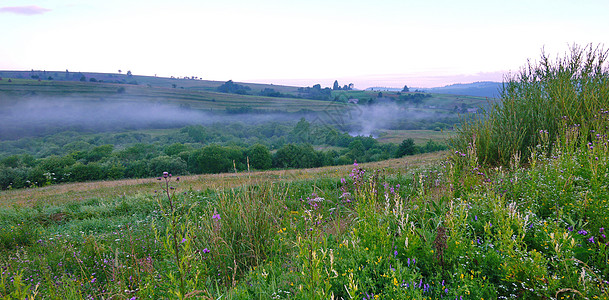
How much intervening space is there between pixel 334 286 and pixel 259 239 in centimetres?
171

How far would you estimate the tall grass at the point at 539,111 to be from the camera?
698cm

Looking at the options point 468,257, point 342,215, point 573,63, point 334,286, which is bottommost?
point 342,215

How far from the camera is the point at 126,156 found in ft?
183

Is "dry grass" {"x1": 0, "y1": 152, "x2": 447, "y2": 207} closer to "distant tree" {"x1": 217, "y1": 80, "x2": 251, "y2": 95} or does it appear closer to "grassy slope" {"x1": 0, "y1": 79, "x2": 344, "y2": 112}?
"grassy slope" {"x1": 0, "y1": 79, "x2": 344, "y2": 112}

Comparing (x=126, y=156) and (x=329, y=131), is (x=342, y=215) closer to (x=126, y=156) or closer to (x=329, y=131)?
(x=126, y=156)

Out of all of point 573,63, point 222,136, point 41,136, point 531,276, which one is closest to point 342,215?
point 531,276

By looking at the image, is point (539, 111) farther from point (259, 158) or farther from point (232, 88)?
point (232, 88)

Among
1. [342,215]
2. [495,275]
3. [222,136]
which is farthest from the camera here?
[222,136]

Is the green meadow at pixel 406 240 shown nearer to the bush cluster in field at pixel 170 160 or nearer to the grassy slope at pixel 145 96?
the bush cluster in field at pixel 170 160

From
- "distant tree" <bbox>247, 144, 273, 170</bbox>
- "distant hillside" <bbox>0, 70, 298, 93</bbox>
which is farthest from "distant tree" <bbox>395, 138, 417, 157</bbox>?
"distant hillside" <bbox>0, 70, 298, 93</bbox>

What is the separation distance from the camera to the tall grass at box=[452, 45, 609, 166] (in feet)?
22.9

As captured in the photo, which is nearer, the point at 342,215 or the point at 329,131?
the point at 342,215

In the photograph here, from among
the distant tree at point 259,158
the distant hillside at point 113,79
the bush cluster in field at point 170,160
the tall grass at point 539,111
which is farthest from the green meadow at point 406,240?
the distant hillside at point 113,79

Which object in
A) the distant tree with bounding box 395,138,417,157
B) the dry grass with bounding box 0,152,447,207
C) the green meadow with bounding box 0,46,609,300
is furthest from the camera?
the distant tree with bounding box 395,138,417,157
